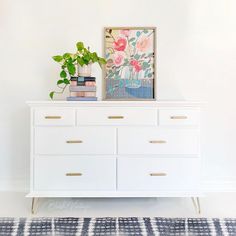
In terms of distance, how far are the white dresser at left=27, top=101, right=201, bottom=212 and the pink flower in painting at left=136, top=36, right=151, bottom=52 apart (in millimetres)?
777

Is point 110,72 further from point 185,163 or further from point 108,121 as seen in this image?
point 185,163

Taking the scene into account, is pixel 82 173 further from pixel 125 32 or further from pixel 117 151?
pixel 125 32

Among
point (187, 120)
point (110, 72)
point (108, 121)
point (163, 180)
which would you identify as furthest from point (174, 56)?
point (163, 180)

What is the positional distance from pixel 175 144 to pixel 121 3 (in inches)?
57.8

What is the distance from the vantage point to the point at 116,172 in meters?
2.31

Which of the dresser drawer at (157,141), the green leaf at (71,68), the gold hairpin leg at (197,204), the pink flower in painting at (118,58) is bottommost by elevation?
the gold hairpin leg at (197,204)

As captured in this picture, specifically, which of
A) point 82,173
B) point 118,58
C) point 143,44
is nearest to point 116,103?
point 82,173

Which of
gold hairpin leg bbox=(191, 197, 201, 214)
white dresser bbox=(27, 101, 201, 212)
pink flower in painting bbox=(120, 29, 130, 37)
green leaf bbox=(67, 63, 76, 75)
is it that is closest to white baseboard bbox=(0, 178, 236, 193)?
gold hairpin leg bbox=(191, 197, 201, 214)

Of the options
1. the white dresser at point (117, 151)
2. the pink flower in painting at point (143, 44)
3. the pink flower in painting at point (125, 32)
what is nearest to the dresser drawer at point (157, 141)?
the white dresser at point (117, 151)

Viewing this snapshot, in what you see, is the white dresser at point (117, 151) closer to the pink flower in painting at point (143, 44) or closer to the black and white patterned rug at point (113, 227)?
the black and white patterned rug at point (113, 227)

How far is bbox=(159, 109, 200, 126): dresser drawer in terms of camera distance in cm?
229

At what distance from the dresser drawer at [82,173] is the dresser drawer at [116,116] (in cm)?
30

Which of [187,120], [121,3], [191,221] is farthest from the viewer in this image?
[121,3]

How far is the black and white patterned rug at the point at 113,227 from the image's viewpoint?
1.84m
